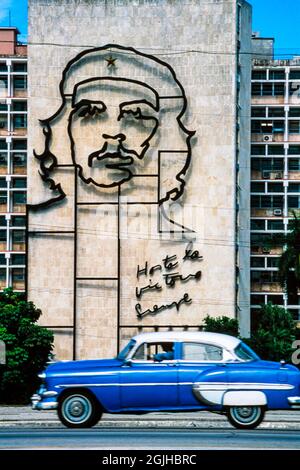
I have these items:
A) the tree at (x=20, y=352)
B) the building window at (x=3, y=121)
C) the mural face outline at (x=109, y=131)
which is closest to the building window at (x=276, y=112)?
the mural face outline at (x=109, y=131)

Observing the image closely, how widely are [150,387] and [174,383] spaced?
43cm

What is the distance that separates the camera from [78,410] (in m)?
18.7

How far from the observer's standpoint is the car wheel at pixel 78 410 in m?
18.6

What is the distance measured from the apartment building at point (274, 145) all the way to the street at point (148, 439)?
200 ft

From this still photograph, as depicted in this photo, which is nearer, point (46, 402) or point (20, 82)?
point (46, 402)

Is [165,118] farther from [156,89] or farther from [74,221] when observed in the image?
[74,221]

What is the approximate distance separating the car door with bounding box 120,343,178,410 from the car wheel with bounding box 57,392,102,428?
0.54 meters

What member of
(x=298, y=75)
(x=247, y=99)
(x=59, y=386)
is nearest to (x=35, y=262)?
(x=247, y=99)

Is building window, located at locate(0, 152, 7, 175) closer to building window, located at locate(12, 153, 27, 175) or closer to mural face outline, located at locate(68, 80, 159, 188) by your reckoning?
building window, located at locate(12, 153, 27, 175)

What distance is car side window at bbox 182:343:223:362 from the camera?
19.0 metres

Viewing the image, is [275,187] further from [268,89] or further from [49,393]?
[49,393]

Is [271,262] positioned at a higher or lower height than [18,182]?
lower

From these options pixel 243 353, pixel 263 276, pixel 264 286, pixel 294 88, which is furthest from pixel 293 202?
pixel 243 353

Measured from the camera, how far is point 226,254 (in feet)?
213
